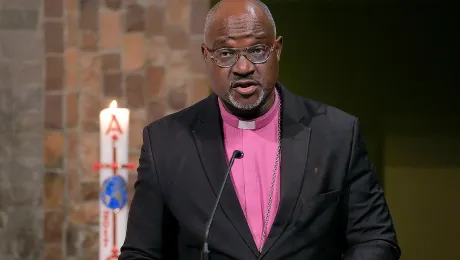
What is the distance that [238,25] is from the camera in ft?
5.64

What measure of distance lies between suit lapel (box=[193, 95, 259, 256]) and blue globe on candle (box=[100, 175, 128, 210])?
130cm

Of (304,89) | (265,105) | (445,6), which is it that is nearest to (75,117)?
(304,89)

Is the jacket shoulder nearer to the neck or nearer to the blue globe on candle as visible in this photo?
the neck

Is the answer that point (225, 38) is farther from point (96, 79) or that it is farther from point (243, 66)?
point (96, 79)

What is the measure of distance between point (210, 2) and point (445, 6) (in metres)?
1.19

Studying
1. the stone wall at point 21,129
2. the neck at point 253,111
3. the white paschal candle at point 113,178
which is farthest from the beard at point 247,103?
the stone wall at point 21,129

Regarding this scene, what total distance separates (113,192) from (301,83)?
1.26 m

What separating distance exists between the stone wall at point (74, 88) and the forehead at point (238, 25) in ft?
7.15

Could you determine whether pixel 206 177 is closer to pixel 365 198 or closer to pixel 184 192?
pixel 184 192

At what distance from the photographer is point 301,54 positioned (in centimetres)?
396

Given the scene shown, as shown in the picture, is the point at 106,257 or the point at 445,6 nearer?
the point at 106,257

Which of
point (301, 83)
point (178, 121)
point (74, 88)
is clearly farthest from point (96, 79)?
point (178, 121)

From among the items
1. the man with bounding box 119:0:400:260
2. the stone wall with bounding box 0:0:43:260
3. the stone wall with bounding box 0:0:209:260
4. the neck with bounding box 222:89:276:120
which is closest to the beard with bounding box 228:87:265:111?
the man with bounding box 119:0:400:260

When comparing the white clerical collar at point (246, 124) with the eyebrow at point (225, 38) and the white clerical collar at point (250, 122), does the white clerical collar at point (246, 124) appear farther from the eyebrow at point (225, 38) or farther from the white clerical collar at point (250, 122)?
the eyebrow at point (225, 38)
